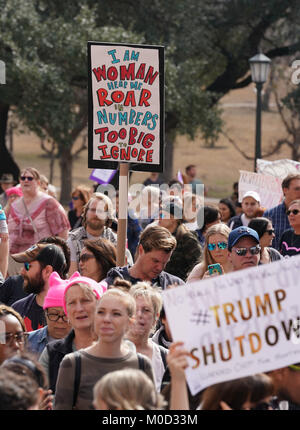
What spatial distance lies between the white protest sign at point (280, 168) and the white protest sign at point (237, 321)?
720cm

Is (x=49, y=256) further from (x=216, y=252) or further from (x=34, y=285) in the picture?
(x=216, y=252)

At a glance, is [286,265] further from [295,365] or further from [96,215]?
[96,215]

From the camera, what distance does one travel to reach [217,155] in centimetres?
4972

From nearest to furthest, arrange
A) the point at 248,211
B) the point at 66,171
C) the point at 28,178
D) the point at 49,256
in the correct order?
the point at 49,256 < the point at 28,178 < the point at 248,211 < the point at 66,171

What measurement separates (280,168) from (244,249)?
211 inches

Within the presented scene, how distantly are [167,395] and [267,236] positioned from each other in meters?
3.33

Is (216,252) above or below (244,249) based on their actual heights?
below

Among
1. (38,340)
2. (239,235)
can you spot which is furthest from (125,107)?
(38,340)

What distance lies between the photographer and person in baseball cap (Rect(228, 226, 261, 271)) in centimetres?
597

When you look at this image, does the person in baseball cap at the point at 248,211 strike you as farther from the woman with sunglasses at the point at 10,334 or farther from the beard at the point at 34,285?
the woman with sunglasses at the point at 10,334

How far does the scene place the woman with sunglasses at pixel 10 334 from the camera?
4500mm

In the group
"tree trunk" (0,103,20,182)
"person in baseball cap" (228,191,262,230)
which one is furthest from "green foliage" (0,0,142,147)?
"person in baseball cap" (228,191,262,230)

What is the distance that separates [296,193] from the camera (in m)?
8.48
